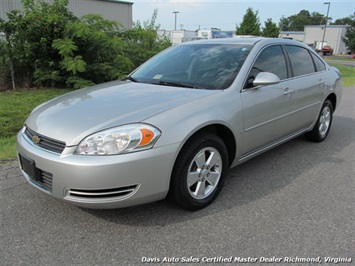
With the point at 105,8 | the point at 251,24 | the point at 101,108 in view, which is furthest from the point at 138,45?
the point at 251,24

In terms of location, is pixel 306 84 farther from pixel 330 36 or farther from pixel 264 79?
pixel 330 36

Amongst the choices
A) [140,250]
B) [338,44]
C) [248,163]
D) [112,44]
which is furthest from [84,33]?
[338,44]

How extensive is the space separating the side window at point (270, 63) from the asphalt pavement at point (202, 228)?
1.21m

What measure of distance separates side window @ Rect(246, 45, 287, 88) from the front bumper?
1.47m

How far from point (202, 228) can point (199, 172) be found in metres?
0.50

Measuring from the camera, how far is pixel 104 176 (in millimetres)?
2422

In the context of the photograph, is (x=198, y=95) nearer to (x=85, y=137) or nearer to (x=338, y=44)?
(x=85, y=137)

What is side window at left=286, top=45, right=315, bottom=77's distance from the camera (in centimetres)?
436

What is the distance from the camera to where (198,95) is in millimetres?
3105

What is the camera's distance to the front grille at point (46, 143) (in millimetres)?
2561

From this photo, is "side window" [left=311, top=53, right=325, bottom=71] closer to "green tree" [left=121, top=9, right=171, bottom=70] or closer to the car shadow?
the car shadow

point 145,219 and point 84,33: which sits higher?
point 84,33

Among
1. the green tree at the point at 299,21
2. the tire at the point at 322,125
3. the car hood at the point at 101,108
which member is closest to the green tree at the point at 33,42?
the car hood at the point at 101,108

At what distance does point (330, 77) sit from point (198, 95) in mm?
3054
